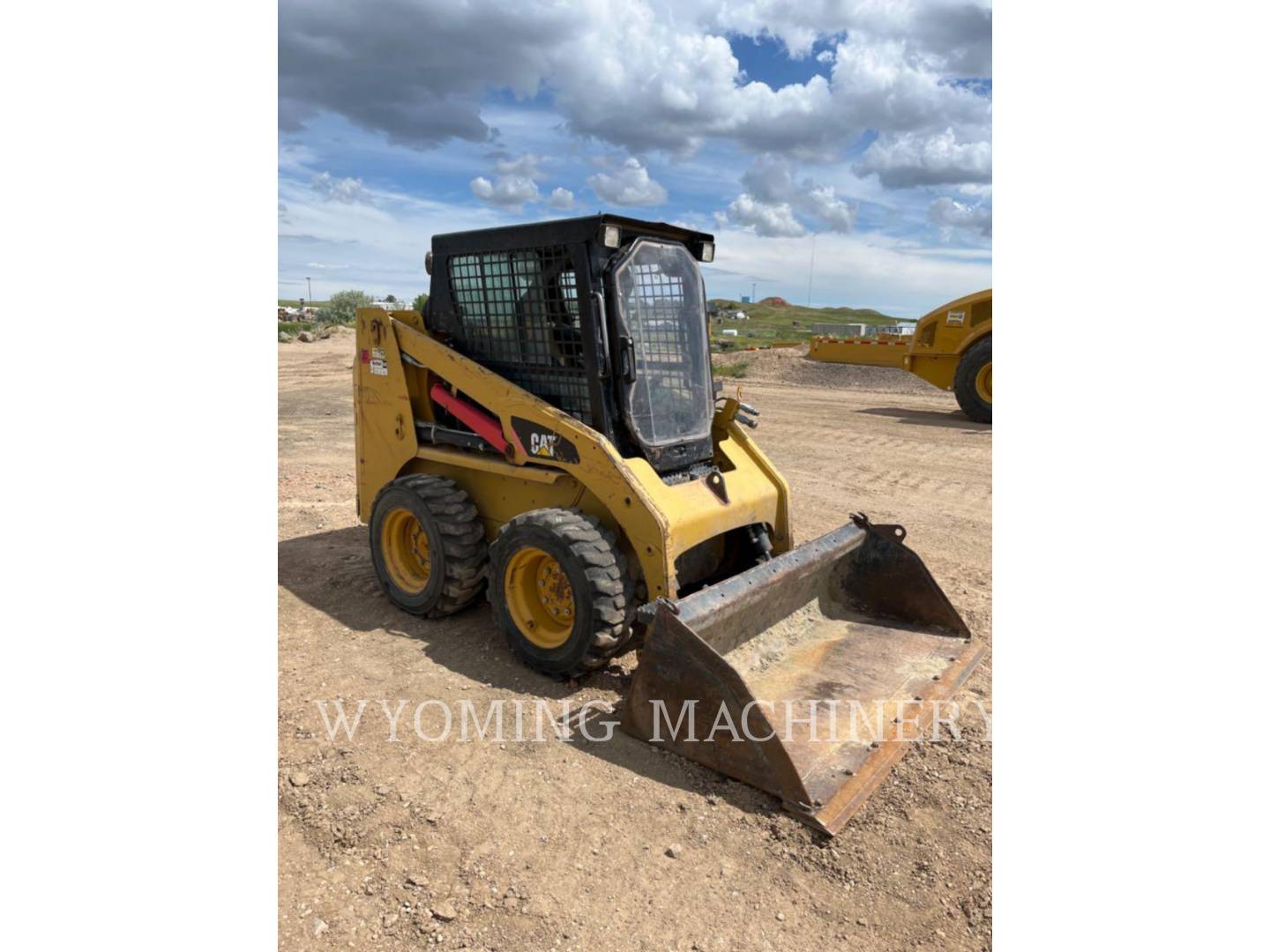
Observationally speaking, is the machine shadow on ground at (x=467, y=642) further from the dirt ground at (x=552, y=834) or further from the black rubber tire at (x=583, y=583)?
the black rubber tire at (x=583, y=583)

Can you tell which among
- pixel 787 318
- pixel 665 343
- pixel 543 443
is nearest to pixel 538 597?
pixel 543 443

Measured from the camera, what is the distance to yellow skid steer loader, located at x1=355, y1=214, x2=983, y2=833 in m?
3.54

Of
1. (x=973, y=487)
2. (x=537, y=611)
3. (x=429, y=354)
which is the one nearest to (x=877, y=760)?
(x=537, y=611)

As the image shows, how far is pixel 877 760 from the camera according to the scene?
3471 mm

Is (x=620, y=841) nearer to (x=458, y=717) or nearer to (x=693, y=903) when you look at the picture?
(x=693, y=903)

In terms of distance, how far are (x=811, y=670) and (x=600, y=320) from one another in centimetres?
213

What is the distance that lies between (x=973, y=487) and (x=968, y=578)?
321cm

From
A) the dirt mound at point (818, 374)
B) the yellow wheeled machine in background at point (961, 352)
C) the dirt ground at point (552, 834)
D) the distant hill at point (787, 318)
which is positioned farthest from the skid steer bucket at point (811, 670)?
the distant hill at point (787, 318)

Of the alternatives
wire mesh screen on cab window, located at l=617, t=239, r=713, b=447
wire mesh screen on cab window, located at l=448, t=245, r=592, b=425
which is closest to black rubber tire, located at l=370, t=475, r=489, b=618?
wire mesh screen on cab window, located at l=448, t=245, r=592, b=425

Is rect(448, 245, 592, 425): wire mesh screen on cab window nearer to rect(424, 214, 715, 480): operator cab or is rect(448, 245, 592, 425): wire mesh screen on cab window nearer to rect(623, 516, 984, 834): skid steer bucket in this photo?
rect(424, 214, 715, 480): operator cab

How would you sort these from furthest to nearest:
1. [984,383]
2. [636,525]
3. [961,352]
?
[961,352] → [984,383] → [636,525]

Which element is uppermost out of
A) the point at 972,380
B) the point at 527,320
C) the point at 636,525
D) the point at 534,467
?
the point at 972,380

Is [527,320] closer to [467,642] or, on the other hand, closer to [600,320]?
[600,320]

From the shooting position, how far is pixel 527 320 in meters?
4.67
